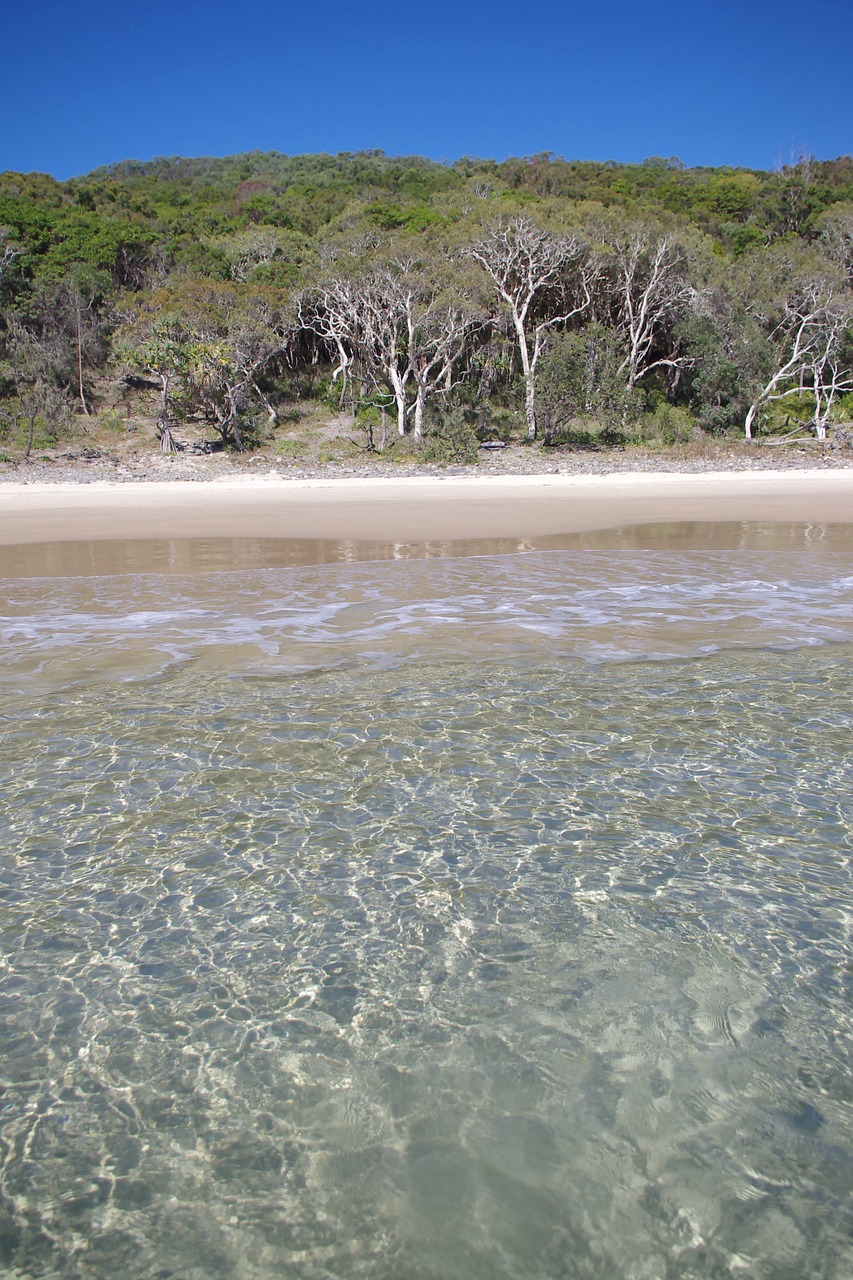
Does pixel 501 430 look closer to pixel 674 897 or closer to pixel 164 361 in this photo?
pixel 164 361

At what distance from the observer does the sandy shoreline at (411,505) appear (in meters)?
16.3

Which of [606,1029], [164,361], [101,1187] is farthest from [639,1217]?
[164,361]

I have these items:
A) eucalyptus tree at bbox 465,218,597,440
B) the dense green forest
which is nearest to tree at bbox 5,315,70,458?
the dense green forest

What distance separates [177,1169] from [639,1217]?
1.29 metres

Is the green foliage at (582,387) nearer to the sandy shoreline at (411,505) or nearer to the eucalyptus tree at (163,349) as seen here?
the sandy shoreline at (411,505)

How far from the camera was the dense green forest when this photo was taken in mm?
30000

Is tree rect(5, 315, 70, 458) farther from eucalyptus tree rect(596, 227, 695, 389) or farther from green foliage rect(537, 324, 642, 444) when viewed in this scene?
eucalyptus tree rect(596, 227, 695, 389)

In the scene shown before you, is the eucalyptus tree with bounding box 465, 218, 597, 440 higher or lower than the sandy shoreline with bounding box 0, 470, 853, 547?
higher

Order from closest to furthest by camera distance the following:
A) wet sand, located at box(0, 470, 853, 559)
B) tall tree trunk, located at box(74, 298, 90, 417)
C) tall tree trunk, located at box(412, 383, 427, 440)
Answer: wet sand, located at box(0, 470, 853, 559)
tall tree trunk, located at box(412, 383, 427, 440)
tall tree trunk, located at box(74, 298, 90, 417)

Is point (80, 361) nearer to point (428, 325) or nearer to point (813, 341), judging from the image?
point (428, 325)

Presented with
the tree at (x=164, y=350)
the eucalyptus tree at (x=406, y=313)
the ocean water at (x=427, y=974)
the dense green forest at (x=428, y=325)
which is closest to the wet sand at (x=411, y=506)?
the tree at (x=164, y=350)

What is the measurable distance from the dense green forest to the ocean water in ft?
78.3

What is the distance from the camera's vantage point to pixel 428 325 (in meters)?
30.2

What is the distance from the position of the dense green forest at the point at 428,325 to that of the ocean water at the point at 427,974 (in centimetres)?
2387
